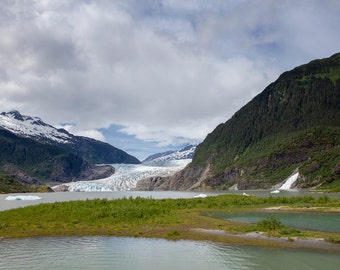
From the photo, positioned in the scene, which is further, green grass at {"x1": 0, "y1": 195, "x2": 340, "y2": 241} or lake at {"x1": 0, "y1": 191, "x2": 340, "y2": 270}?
green grass at {"x1": 0, "y1": 195, "x2": 340, "y2": 241}

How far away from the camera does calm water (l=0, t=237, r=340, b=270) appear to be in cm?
2580

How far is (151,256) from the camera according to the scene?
28.5 meters

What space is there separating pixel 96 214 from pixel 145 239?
14.8 metres

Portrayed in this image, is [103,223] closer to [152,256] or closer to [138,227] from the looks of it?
[138,227]

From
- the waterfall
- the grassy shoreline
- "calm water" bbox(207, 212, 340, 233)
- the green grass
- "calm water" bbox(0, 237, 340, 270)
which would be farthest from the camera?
the waterfall

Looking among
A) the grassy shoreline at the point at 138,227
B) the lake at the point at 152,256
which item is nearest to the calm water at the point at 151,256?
the lake at the point at 152,256

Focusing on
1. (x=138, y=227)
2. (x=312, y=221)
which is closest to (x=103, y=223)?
(x=138, y=227)

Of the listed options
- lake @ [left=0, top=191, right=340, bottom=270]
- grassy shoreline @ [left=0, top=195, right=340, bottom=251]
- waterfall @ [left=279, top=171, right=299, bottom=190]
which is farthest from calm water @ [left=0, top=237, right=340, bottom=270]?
waterfall @ [left=279, top=171, right=299, bottom=190]

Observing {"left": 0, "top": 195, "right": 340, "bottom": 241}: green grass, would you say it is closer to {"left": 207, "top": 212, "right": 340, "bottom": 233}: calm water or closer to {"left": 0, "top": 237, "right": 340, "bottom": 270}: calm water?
{"left": 207, "top": 212, "right": 340, "bottom": 233}: calm water

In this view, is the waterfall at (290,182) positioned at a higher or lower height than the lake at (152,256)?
higher

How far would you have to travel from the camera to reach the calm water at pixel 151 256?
25797mm

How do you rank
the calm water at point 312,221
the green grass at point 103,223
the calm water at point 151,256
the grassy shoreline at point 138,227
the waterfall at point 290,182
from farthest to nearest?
the waterfall at point 290,182
the calm water at point 312,221
the green grass at point 103,223
the grassy shoreline at point 138,227
the calm water at point 151,256

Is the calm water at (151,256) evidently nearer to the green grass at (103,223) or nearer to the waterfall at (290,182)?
the green grass at (103,223)

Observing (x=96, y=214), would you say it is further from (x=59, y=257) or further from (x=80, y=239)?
(x=59, y=257)
